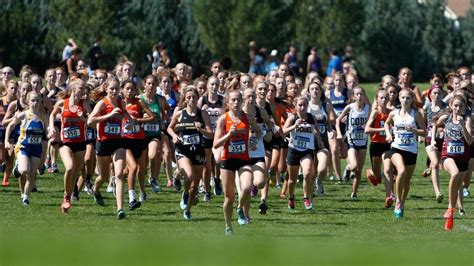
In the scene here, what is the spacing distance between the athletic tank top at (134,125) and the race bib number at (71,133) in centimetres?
67

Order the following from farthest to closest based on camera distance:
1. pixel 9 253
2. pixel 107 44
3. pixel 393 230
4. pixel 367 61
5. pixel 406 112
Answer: pixel 367 61 < pixel 107 44 < pixel 406 112 < pixel 393 230 < pixel 9 253

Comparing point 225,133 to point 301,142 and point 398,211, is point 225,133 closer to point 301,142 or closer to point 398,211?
point 301,142

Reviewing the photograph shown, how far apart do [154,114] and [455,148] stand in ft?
15.3

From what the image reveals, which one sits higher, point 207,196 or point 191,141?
point 191,141

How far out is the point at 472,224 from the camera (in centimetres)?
1997

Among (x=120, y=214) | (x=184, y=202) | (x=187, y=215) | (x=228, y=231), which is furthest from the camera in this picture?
(x=184, y=202)

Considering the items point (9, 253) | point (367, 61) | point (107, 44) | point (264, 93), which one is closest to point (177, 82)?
point (264, 93)

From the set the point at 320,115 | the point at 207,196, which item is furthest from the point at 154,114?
the point at 320,115

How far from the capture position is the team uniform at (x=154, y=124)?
21.7 metres

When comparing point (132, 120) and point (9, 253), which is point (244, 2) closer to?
point (132, 120)

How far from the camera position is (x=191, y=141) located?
782 inches

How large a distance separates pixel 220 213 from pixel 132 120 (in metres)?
1.86

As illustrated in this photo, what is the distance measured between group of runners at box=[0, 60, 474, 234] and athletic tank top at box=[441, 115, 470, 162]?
0.04 ft

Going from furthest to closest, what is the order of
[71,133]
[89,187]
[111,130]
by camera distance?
1. [89,187]
2. [71,133]
3. [111,130]
